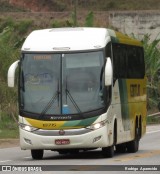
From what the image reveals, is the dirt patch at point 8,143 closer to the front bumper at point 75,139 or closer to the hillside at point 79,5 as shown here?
the front bumper at point 75,139

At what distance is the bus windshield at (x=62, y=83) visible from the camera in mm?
22078

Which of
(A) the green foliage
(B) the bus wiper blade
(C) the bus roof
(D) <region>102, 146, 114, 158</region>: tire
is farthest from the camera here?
(A) the green foliage

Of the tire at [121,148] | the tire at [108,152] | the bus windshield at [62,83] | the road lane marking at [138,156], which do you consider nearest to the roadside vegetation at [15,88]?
the tire at [121,148]

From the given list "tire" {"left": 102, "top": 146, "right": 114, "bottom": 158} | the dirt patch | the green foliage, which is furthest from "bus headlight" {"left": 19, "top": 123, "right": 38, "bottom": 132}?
the green foliage

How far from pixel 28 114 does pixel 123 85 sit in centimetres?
359

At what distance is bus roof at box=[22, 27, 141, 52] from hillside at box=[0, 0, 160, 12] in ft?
214

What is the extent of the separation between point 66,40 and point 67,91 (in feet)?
4.45

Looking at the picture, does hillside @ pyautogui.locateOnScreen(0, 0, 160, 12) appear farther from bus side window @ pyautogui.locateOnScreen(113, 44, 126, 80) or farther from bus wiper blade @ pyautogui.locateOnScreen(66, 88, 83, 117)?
bus wiper blade @ pyautogui.locateOnScreen(66, 88, 83, 117)

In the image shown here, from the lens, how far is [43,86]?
2219cm

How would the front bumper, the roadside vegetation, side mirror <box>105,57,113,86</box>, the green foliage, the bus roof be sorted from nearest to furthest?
the front bumper < side mirror <box>105,57,113,86</box> < the bus roof < the roadside vegetation < the green foliage

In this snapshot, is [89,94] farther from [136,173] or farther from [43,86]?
[136,173]

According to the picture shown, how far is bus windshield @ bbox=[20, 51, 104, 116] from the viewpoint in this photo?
72.4 ft

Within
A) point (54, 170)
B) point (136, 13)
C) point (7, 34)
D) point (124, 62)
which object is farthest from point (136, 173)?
point (136, 13)

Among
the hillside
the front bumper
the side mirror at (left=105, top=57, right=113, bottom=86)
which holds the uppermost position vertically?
the side mirror at (left=105, top=57, right=113, bottom=86)
